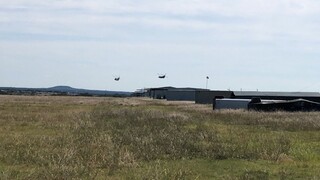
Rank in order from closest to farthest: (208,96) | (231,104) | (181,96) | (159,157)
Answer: (159,157), (231,104), (208,96), (181,96)

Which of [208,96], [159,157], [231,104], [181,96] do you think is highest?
[208,96]

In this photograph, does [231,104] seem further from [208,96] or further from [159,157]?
[159,157]

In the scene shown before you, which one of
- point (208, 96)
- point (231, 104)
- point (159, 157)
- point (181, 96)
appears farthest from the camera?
point (181, 96)

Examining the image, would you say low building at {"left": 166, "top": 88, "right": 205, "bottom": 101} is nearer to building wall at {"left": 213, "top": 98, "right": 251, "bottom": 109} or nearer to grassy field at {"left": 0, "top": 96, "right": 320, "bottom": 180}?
building wall at {"left": 213, "top": 98, "right": 251, "bottom": 109}

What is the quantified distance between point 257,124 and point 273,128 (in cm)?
323

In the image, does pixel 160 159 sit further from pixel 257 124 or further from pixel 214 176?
pixel 257 124

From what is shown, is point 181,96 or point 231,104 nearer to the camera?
point 231,104

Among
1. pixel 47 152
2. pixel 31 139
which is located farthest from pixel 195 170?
pixel 31 139

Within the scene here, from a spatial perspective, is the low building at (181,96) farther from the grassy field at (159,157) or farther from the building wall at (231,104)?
the grassy field at (159,157)

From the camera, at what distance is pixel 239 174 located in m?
13.0

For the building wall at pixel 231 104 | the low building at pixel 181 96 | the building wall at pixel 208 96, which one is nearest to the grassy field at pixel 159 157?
the building wall at pixel 231 104

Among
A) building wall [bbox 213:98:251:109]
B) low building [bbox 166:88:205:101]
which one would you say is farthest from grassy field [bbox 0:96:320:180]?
low building [bbox 166:88:205:101]

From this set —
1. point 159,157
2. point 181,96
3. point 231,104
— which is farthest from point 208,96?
point 159,157

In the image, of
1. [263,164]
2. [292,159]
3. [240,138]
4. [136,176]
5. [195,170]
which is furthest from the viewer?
[240,138]
